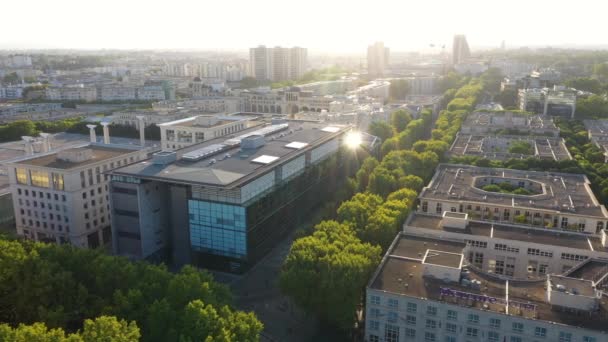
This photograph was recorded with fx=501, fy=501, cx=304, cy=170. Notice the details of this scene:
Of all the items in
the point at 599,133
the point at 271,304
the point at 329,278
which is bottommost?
the point at 271,304

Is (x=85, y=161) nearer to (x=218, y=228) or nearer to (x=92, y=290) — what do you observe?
(x=218, y=228)

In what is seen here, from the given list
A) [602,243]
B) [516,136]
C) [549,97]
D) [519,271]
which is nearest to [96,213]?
[519,271]

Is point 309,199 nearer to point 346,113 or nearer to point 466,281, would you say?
point 466,281

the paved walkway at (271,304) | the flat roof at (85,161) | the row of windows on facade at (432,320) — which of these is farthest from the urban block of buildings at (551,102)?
the row of windows on facade at (432,320)

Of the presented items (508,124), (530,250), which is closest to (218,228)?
(530,250)

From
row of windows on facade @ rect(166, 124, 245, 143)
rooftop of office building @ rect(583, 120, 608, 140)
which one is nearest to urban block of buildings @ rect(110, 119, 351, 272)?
row of windows on facade @ rect(166, 124, 245, 143)

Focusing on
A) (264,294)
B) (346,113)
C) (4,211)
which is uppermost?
(346,113)

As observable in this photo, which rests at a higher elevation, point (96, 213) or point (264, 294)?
point (96, 213)
